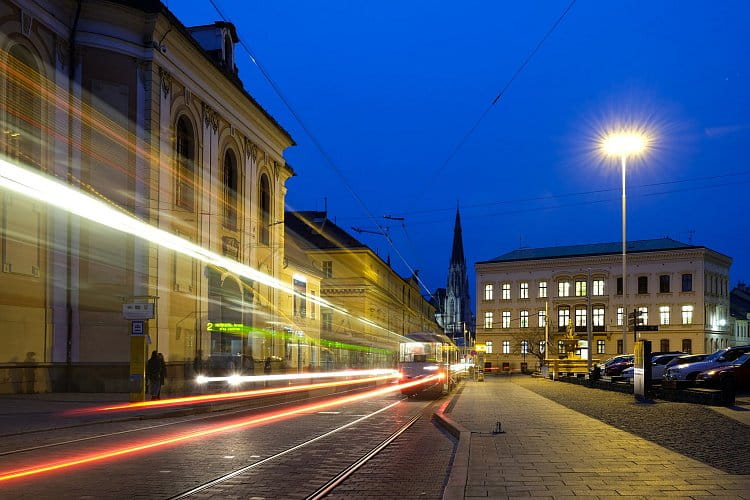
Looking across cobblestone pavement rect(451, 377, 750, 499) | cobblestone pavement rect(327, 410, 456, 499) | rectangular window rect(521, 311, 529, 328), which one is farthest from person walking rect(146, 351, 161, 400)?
rectangular window rect(521, 311, 529, 328)

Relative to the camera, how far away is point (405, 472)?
10977mm

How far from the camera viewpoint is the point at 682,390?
23734 millimetres

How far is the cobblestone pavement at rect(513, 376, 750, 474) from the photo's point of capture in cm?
1113

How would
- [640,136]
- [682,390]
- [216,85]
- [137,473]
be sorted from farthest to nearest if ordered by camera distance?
[216,85]
[640,136]
[682,390]
[137,473]

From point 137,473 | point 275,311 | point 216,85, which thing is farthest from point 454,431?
point 275,311

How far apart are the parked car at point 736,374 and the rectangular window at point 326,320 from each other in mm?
42055

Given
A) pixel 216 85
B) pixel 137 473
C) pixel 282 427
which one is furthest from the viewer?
Answer: pixel 216 85

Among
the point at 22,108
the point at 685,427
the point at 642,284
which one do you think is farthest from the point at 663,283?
the point at 685,427

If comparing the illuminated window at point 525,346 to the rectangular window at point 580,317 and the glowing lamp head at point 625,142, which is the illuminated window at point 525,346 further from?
the glowing lamp head at point 625,142

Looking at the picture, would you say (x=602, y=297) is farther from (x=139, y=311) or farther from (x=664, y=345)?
(x=139, y=311)

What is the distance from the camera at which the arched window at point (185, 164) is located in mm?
35594

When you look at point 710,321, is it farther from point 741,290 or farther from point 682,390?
point 682,390

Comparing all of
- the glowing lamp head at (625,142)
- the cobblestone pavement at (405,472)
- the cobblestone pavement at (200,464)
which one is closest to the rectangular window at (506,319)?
the glowing lamp head at (625,142)

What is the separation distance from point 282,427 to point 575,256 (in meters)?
77.4
